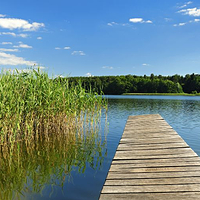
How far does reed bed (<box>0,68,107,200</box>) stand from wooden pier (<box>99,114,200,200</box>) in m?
1.45

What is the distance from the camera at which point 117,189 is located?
308 centimetres

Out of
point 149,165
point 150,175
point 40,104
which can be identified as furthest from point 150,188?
point 40,104

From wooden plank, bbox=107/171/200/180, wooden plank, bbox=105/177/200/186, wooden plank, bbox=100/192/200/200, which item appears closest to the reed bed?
wooden plank, bbox=107/171/200/180

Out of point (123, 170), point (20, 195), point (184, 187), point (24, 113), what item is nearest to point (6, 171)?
point (20, 195)

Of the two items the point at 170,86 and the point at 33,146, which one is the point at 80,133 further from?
the point at 170,86

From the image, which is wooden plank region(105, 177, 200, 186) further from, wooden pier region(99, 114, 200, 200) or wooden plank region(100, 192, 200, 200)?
wooden plank region(100, 192, 200, 200)

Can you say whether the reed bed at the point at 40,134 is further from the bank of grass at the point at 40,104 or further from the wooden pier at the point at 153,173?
the wooden pier at the point at 153,173

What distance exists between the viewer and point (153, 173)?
3637mm

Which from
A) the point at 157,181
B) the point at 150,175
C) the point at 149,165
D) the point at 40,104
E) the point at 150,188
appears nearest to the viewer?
the point at 150,188

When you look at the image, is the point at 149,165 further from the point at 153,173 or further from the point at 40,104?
the point at 40,104

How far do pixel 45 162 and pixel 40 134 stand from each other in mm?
1788

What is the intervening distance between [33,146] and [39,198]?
123 inches

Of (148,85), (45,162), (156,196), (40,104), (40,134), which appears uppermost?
(148,85)

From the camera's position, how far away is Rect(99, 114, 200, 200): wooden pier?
2951 millimetres
